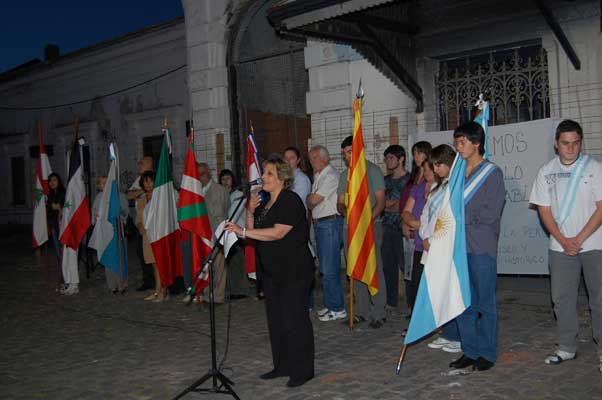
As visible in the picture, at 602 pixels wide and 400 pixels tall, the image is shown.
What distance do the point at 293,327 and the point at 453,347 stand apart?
64.0 inches

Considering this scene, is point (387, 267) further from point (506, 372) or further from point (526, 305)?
point (506, 372)

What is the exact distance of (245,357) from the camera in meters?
6.08

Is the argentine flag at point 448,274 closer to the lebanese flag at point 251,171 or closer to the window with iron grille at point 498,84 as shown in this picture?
the lebanese flag at point 251,171

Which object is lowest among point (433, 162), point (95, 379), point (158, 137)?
point (95, 379)

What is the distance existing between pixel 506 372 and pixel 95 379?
136 inches

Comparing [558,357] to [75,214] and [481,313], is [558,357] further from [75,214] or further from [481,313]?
[75,214]

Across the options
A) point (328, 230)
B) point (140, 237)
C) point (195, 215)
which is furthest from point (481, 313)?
point (140, 237)

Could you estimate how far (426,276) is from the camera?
523 centimetres

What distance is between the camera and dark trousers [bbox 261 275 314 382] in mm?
5199

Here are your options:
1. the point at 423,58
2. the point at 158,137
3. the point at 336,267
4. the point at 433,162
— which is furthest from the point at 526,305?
the point at 158,137

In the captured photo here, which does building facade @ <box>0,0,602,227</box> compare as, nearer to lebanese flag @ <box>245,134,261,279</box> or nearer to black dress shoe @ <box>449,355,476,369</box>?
lebanese flag @ <box>245,134,261,279</box>

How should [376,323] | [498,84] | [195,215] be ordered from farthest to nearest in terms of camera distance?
[498,84] < [195,215] < [376,323]

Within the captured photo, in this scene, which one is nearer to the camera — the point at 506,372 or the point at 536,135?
the point at 506,372

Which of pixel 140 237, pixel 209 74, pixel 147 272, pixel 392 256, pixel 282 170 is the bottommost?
pixel 147 272
